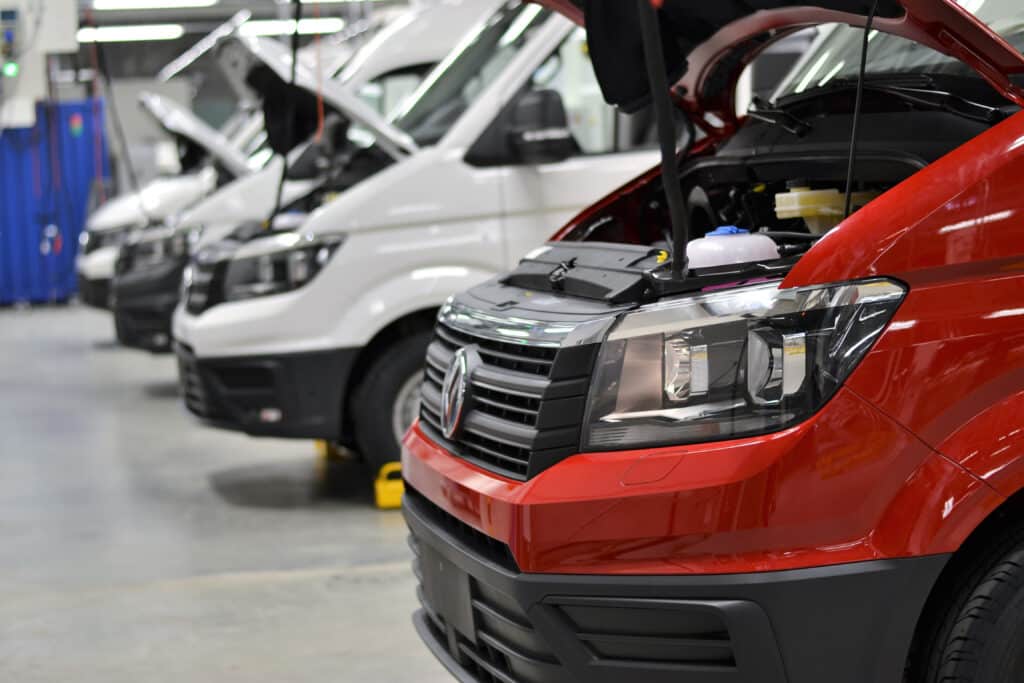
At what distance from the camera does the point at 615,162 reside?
227 inches

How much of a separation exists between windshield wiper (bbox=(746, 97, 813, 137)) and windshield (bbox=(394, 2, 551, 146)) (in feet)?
8.41

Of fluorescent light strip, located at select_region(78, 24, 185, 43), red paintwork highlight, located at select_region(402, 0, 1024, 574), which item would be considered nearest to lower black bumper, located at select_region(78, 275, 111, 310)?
red paintwork highlight, located at select_region(402, 0, 1024, 574)

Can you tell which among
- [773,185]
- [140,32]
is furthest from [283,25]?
[773,185]

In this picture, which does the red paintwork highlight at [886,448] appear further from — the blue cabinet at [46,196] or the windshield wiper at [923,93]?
the blue cabinet at [46,196]

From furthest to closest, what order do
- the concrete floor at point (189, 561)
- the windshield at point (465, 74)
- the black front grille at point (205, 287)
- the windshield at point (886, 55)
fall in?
the windshield at point (465, 74) → the black front grille at point (205, 287) → the concrete floor at point (189, 561) → the windshield at point (886, 55)

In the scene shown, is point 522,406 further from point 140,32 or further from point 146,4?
point 140,32

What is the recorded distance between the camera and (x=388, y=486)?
5.79 metres

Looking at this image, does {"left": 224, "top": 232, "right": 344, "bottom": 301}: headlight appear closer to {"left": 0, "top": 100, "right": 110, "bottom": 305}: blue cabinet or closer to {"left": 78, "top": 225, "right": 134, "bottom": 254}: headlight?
{"left": 78, "top": 225, "right": 134, "bottom": 254}: headlight

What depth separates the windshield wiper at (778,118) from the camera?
332 centimetres

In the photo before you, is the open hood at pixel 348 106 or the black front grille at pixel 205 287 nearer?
the open hood at pixel 348 106

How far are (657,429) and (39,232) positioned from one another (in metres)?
16.5

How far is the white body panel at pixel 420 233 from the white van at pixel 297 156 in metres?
0.39

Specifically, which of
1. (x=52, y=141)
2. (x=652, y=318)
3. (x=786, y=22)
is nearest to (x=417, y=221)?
(x=786, y=22)

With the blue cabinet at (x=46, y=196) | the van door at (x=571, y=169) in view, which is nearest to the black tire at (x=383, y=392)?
the van door at (x=571, y=169)
